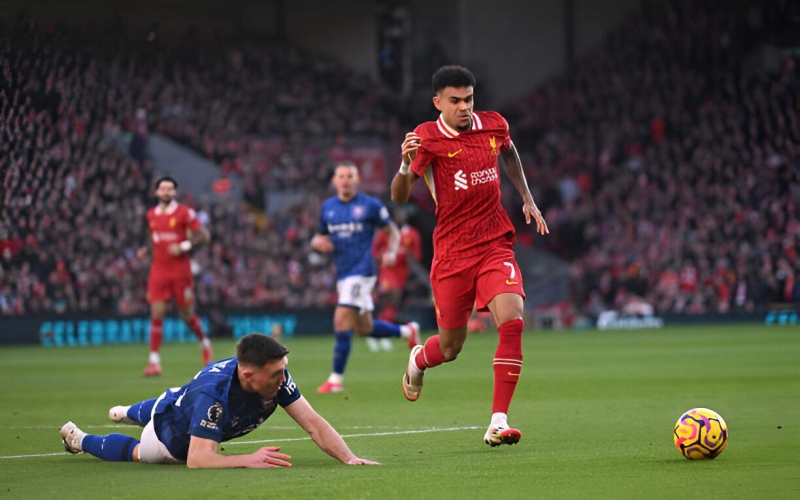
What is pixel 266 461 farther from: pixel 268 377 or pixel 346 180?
pixel 346 180

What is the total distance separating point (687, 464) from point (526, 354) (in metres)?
14.5

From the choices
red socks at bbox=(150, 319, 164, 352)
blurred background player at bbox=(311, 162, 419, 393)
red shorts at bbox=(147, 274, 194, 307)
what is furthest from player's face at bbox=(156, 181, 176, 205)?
blurred background player at bbox=(311, 162, 419, 393)

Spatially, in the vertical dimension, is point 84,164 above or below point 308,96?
below

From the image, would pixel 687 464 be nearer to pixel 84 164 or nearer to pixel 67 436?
pixel 67 436

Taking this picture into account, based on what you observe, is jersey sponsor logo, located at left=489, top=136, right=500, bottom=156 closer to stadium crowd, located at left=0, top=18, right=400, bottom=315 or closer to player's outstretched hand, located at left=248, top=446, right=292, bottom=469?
player's outstretched hand, located at left=248, top=446, right=292, bottom=469

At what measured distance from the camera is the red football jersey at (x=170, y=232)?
730 inches

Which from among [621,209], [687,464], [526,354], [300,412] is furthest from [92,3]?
[621,209]

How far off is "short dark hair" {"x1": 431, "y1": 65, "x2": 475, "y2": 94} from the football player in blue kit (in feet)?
8.38

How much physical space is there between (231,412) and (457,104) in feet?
9.43

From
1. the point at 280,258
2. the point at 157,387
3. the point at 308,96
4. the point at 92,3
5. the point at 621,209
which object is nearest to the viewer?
the point at 92,3

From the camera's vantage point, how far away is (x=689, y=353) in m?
21.6

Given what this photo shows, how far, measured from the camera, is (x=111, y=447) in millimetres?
8383

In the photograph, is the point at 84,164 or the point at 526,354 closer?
the point at 526,354

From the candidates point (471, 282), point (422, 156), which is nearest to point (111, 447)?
point (471, 282)
